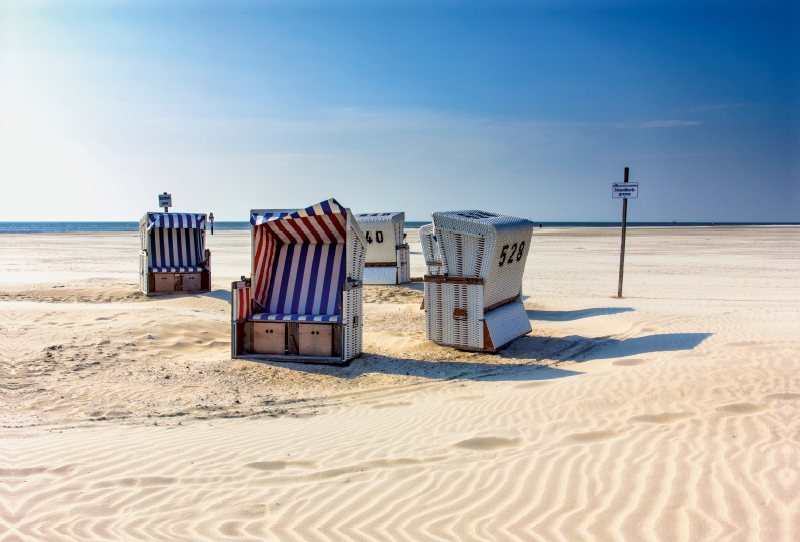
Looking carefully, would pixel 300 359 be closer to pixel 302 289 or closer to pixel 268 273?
pixel 302 289

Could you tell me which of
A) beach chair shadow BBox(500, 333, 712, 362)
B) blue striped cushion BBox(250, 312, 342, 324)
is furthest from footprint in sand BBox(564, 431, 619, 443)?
blue striped cushion BBox(250, 312, 342, 324)

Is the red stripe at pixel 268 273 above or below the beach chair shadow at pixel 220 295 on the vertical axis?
above

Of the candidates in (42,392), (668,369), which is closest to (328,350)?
(42,392)

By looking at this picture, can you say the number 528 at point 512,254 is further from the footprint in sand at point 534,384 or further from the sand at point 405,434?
the footprint in sand at point 534,384

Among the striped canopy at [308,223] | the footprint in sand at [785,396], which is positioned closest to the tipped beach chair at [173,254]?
the striped canopy at [308,223]

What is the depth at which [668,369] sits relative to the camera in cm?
697

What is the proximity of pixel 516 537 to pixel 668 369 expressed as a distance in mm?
4349

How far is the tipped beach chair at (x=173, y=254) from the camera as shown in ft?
48.0

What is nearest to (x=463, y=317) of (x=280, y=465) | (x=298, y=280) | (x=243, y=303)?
(x=298, y=280)

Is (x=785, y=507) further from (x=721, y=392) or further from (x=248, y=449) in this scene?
(x=248, y=449)

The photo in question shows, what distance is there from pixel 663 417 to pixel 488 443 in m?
1.75

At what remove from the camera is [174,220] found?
14930 mm

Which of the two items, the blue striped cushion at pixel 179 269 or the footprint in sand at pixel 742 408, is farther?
the blue striped cushion at pixel 179 269

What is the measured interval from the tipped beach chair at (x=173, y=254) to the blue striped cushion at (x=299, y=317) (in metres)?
7.23
